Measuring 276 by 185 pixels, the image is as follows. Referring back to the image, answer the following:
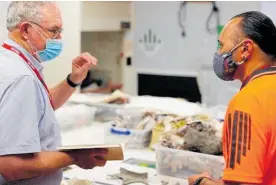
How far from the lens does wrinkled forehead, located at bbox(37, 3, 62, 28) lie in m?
1.63

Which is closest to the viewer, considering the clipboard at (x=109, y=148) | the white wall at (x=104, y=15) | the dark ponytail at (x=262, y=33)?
the dark ponytail at (x=262, y=33)

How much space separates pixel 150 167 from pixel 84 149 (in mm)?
664

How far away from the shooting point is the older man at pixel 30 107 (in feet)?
4.44

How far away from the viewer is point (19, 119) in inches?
53.6

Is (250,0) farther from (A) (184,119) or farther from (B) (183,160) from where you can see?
(B) (183,160)

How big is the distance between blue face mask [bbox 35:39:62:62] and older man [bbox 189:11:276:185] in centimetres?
71

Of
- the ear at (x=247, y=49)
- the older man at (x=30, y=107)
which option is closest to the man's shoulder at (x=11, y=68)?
the older man at (x=30, y=107)

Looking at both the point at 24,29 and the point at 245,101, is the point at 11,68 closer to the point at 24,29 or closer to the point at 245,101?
the point at 24,29

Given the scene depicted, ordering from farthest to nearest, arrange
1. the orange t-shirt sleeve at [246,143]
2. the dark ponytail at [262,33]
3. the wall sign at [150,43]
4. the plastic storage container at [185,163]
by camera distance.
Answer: the wall sign at [150,43]
the plastic storage container at [185,163]
the dark ponytail at [262,33]
the orange t-shirt sleeve at [246,143]

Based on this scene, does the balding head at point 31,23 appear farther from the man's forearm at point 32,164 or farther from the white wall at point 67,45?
the white wall at point 67,45

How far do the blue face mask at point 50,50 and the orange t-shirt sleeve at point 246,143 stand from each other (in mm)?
830

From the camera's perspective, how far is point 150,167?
209 centimetres

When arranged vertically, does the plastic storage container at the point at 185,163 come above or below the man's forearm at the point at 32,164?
below

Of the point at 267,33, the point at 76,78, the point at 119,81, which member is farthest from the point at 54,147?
the point at 119,81
